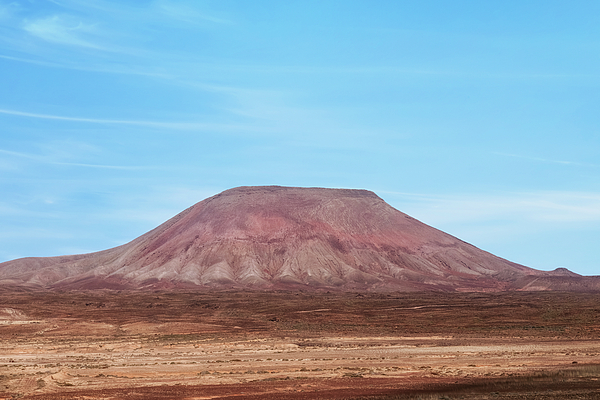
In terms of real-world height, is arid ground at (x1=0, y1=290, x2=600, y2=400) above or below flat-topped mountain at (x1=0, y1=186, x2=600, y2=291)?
below

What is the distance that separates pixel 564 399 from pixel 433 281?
131m

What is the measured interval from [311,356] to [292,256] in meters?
127

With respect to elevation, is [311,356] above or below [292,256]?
below

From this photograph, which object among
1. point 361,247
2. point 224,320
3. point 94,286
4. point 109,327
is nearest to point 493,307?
point 224,320

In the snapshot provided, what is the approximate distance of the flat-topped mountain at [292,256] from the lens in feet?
494

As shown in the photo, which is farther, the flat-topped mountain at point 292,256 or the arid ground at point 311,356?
the flat-topped mountain at point 292,256

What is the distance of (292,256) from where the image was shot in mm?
163500

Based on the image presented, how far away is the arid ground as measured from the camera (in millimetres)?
25406

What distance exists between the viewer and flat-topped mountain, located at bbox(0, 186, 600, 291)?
150500mm

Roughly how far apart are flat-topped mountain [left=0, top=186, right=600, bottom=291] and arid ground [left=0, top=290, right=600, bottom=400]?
78.5 m

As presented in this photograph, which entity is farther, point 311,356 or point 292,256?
point 292,256

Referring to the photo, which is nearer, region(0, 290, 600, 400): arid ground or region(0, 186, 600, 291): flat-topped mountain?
region(0, 290, 600, 400): arid ground

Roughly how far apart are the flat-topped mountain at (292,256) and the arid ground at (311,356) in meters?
78.5

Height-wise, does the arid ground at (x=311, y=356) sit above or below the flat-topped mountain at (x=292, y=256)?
below
